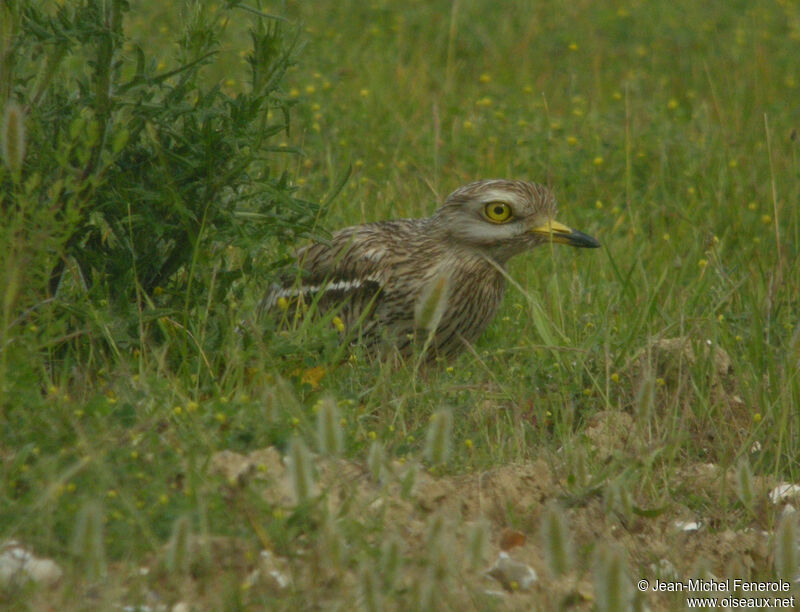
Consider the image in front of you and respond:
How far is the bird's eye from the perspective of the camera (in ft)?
18.5

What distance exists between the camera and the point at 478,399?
4.48 meters

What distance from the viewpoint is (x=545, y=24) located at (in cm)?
1020

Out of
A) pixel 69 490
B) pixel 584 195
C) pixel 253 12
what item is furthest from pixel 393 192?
pixel 69 490

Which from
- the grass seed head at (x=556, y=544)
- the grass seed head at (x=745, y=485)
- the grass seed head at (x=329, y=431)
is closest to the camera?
the grass seed head at (x=556, y=544)

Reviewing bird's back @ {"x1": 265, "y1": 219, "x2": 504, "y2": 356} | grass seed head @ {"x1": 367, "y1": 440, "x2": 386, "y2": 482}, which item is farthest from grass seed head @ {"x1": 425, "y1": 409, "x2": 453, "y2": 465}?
bird's back @ {"x1": 265, "y1": 219, "x2": 504, "y2": 356}

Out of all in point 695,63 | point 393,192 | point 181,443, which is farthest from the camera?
point 695,63

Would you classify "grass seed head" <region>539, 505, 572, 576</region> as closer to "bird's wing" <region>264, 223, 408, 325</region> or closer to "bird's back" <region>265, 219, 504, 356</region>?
"bird's back" <region>265, 219, 504, 356</region>

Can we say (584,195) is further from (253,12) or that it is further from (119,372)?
(119,372)

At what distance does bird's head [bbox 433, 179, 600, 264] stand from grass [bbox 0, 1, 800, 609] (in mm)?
175

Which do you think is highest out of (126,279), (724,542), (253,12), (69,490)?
(253,12)

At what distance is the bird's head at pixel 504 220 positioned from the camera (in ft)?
18.4

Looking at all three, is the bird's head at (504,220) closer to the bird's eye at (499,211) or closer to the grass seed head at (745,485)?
the bird's eye at (499,211)

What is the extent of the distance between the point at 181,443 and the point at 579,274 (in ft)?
9.67

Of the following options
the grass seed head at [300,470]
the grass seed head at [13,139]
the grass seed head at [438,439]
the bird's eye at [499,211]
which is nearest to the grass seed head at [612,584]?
the grass seed head at [438,439]
